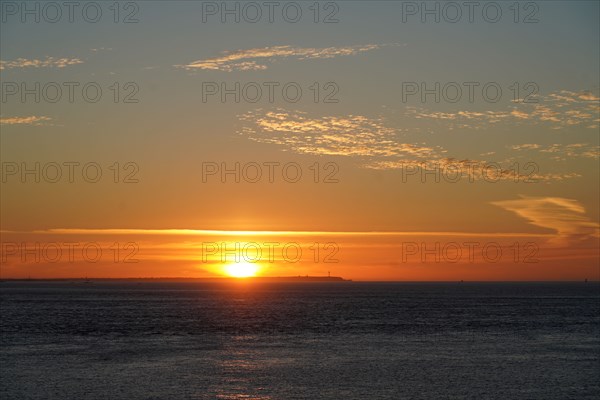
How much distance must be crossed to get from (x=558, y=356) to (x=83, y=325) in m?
71.7

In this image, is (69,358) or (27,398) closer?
(27,398)

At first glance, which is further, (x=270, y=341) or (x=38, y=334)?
(x=38, y=334)

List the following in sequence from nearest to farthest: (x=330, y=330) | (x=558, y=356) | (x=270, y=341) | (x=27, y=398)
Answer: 1. (x=27, y=398)
2. (x=558, y=356)
3. (x=270, y=341)
4. (x=330, y=330)

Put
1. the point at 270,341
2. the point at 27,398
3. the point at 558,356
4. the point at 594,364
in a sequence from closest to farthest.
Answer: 1. the point at 27,398
2. the point at 594,364
3. the point at 558,356
4. the point at 270,341

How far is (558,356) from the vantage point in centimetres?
7375

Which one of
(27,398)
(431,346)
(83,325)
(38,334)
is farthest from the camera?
(83,325)

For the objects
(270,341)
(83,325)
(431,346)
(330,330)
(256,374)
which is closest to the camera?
(256,374)

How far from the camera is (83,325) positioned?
114125 mm

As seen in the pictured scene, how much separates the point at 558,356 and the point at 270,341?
3277 centimetres

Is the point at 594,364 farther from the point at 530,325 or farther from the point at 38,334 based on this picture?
the point at 38,334

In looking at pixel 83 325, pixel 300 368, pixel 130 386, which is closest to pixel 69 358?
pixel 130 386

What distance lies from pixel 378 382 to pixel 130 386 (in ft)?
61.7

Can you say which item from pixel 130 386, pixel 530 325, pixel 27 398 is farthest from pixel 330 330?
pixel 27 398

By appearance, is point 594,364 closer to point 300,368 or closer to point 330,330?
point 300,368
